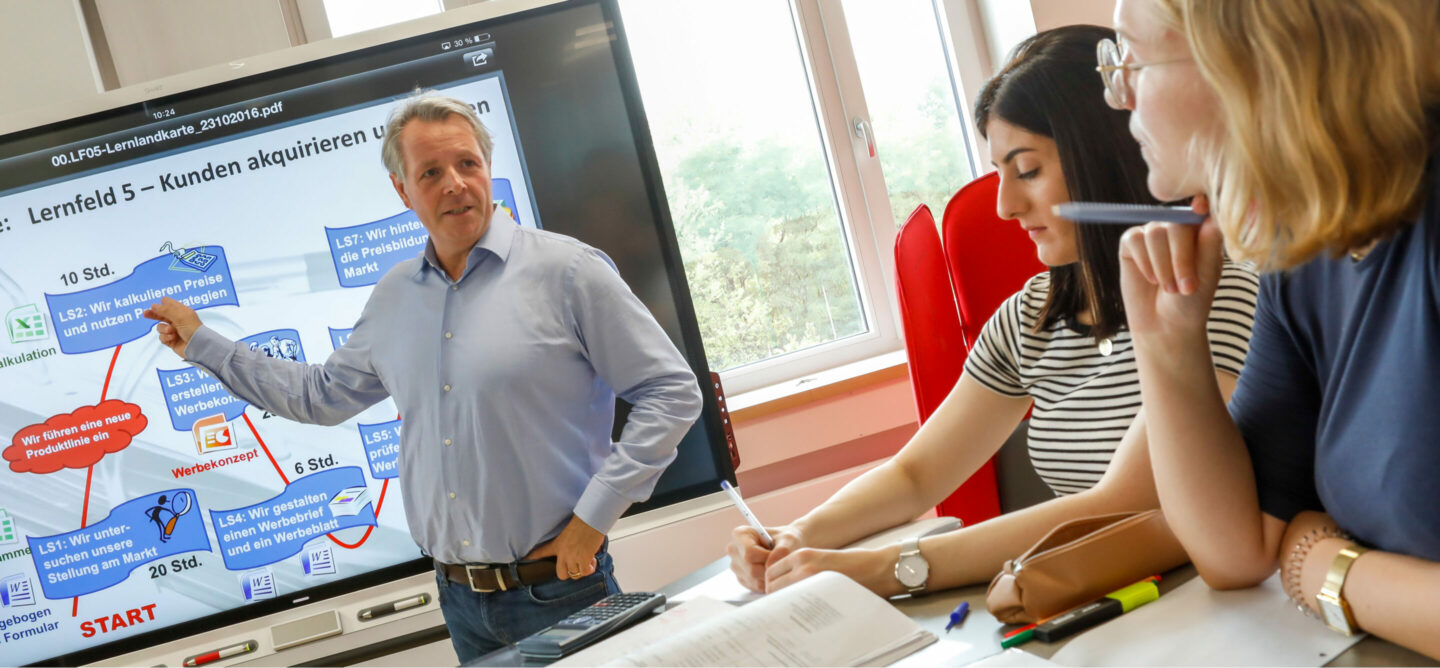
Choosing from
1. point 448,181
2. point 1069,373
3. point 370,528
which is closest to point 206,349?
point 370,528

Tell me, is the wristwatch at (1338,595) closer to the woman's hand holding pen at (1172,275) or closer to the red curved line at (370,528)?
the woman's hand holding pen at (1172,275)

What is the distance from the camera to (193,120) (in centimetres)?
223

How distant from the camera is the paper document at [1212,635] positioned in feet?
2.62

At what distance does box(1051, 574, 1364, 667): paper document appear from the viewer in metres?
0.80

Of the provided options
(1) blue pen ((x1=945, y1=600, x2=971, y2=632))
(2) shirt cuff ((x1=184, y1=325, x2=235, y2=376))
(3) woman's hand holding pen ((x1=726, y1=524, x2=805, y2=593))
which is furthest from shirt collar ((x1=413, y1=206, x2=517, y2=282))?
(1) blue pen ((x1=945, y1=600, x2=971, y2=632))

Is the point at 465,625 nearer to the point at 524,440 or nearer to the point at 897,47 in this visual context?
the point at 524,440

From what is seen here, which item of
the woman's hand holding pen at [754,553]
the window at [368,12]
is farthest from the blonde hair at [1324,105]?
the window at [368,12]

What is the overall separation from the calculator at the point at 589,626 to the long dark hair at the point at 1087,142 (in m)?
0.80

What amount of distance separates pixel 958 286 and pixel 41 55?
2441 millimetres

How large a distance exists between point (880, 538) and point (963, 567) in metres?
0.30

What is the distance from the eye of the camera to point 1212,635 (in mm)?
855

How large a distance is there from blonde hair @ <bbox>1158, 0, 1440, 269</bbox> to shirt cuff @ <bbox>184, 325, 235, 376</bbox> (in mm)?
2096

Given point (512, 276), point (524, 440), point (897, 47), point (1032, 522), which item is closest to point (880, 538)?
point (1032, 522)

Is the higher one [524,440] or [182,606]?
[524,440]
